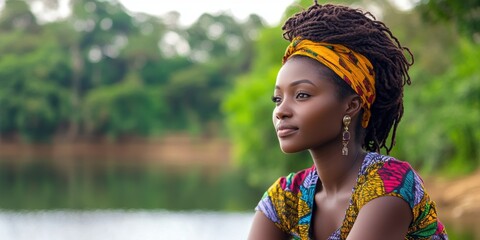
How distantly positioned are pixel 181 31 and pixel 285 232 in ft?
176

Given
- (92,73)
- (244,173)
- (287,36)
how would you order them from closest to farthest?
1. (287,36)
2. (244,173)
3. (92,73)

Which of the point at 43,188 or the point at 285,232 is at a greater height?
the point at 43,188

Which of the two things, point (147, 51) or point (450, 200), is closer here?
point (450, 200)

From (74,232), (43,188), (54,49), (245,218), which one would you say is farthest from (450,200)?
(54,49)

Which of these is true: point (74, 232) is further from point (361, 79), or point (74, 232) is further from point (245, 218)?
point (361, 79)

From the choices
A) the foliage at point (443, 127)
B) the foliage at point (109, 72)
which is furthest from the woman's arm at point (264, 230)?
the foliage at point (109, 72)

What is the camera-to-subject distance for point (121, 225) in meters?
18.2

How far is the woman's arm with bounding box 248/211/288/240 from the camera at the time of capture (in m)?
1.97

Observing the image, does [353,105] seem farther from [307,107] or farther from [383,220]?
[383,220]

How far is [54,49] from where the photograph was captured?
45.1 meters

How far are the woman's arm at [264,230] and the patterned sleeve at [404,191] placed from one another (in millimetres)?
245

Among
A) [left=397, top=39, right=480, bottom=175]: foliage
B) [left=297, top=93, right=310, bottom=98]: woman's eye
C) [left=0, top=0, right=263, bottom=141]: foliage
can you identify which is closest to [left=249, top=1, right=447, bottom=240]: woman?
[left=297, top=93, right=310, bottom=98]: woman's eye

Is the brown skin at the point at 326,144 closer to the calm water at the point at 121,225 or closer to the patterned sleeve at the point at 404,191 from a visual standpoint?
the patterned sleeve at the point at 404,191

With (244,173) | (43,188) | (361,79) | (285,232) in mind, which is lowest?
(285,232)
